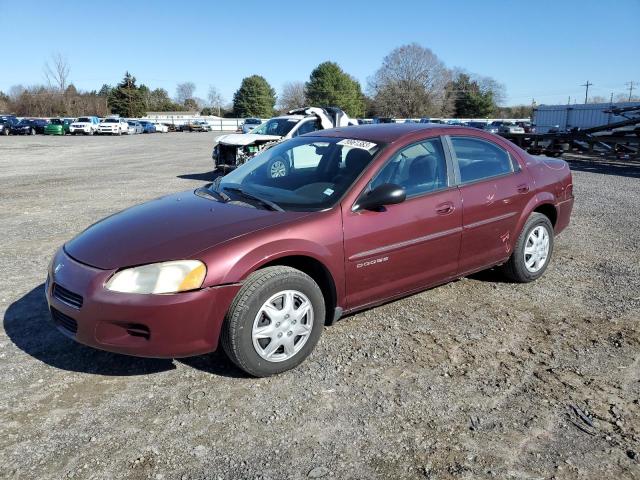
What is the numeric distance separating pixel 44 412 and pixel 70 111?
78.6 m

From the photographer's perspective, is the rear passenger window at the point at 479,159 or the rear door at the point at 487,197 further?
the rear passenger window at the point at 479,159

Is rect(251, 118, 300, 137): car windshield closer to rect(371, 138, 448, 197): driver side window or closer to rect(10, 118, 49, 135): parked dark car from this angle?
rect(371, 138, 448, 197): driver side window

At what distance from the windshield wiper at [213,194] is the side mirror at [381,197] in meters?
1.03

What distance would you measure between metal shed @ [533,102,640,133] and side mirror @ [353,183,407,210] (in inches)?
952

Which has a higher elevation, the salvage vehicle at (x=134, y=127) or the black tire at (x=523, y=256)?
the salvage vehicle at (x=134, y=127)

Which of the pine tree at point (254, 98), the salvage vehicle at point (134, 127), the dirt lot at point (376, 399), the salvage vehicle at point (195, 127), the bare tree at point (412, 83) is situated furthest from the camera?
the pine tree at point (254, 98)

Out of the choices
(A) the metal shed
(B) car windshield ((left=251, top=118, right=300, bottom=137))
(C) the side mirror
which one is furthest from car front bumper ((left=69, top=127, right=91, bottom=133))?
(C) the side mirror

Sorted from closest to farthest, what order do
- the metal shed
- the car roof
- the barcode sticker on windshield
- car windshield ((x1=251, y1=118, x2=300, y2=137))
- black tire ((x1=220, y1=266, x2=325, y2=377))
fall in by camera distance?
black tire ((x1=220, y1=266, x2=325, y2=377)) < the barcode sticker on windshield < the car roof < car windshield ((x1=251, y1=118, x2=300, y2=137)) < the metal shed

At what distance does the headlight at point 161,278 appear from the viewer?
9.87 feet

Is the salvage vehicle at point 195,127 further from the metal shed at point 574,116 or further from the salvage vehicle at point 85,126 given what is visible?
the metal shed at point 574,116

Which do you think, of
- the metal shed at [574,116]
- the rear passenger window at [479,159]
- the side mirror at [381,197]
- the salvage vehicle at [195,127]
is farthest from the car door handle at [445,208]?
the salvage vehicle at [195,127]

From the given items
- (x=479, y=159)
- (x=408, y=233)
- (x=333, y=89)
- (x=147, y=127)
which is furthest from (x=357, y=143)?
(x=333, y=89)

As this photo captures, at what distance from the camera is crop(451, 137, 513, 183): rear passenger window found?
447cm

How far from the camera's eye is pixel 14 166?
1809 cm
